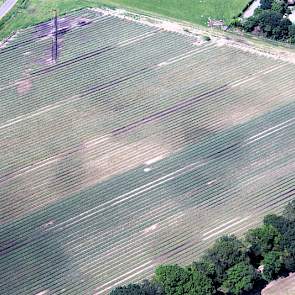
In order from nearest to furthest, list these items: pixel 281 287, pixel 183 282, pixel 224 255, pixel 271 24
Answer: pixel 183 282, pixel 224 255, pixel 281 287, pixel 271 24

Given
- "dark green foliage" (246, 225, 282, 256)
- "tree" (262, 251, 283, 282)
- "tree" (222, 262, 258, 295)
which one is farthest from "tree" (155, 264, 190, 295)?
"tree" (262, 251, 283, 282)

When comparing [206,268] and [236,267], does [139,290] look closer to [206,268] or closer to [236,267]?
[206,268]

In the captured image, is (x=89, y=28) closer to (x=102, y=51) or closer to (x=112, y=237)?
(x=102, y=51)

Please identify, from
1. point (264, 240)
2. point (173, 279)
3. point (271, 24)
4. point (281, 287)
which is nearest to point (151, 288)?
point (173, 279)

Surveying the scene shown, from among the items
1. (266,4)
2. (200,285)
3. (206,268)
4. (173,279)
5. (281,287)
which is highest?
(266,4)

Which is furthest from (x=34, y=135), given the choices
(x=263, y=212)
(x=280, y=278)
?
(x=280, y=278)

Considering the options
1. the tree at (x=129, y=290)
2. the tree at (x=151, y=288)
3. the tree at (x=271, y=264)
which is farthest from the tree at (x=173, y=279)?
the tree at (x=271, y=264)

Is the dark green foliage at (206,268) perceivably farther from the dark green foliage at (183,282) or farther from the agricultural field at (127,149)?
the agricultural field at (127,149)
